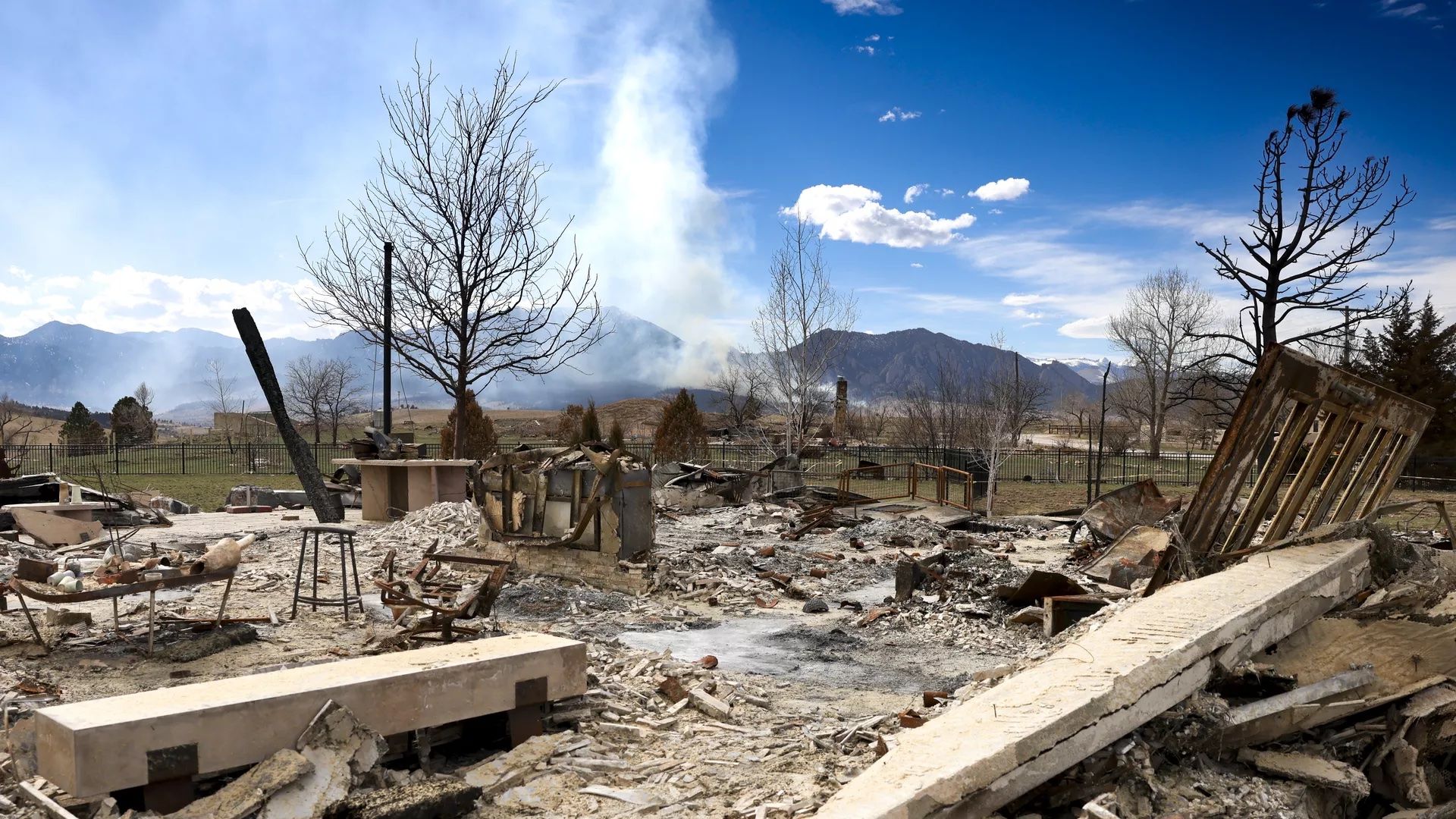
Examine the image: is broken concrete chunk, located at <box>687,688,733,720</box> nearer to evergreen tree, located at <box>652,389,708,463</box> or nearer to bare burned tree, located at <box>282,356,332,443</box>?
evergreen tree, located at <box>652,389,708,463</box>

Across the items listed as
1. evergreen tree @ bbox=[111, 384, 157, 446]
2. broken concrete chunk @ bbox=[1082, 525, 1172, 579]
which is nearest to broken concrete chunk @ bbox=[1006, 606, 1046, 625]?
broken concrete chunk @ bbox=[1082, 525, 1172, 579]

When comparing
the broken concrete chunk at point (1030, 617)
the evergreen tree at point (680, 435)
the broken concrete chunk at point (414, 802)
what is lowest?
the broken concrete chunk at point (1030, 617)

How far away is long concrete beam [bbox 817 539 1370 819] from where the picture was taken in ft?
12.2

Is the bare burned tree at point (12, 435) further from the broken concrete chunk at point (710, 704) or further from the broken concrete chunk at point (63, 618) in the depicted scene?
the broken concrete chunk at point (710, 704)

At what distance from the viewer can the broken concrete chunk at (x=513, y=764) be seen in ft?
16.1

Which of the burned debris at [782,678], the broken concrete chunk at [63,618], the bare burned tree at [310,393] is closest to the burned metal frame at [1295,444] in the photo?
the burned debris at [782,678]

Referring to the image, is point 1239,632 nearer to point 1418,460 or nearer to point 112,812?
point 112,812

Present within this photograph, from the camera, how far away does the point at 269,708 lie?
14.9ft

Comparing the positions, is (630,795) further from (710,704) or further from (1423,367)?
(1423,367)

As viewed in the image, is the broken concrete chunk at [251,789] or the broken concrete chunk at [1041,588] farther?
the broken concrete chunk at [1041,588]

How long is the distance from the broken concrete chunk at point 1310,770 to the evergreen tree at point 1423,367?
25704 millimetres

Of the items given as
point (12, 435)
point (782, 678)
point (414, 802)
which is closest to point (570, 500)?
point (782, 678)

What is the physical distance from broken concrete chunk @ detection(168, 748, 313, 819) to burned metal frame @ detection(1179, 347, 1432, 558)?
6.46 meters

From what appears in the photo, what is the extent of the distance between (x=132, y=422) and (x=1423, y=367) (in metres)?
50.5
